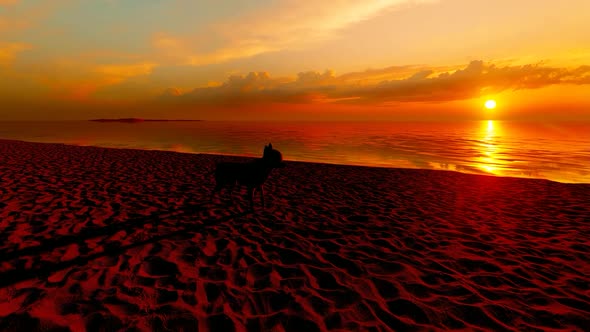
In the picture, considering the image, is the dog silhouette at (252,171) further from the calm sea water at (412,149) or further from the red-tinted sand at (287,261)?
the calm sea water at (412,149)

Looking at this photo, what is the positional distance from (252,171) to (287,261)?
3085 millimetres

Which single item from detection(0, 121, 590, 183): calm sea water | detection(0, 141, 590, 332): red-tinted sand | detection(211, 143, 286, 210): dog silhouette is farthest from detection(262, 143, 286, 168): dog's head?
detection(0, 121, 590, 183): calm sea water

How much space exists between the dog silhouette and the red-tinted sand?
2.57 ft

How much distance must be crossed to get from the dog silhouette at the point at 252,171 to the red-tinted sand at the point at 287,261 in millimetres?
785

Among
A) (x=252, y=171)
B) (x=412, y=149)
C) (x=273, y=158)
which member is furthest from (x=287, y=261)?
(x=412, y=149)

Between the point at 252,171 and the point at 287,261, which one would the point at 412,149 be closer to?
the point at 252,171

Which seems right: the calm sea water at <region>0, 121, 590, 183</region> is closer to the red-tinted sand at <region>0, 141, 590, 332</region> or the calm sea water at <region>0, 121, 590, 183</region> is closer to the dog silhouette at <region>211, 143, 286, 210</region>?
the red-tinted sand at <region>0, 141, 590, 332</region>

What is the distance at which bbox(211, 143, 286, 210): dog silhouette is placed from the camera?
6.68 meters

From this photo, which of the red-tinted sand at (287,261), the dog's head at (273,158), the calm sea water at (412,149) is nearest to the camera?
the red-tinted sand at (287,261)

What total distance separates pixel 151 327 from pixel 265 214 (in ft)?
13.9


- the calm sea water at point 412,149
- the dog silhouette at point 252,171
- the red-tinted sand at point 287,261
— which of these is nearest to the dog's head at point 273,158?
the dog silhouette at point 252,171

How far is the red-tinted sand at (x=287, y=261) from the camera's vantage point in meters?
3.32

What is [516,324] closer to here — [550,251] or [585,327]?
[585,327]

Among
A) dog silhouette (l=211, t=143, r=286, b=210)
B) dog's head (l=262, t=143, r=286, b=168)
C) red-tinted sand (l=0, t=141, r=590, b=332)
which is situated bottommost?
red-tinted sand (l=0, t=141, r=590, b=332)
